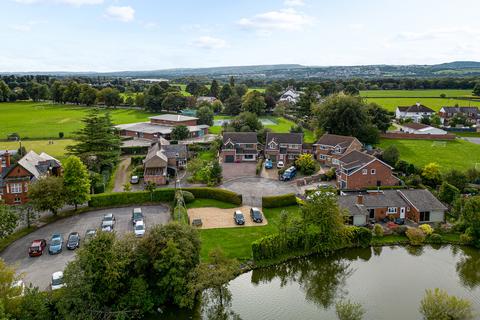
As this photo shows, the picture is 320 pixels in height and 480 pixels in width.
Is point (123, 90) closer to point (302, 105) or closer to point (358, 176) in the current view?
point (302, 105)

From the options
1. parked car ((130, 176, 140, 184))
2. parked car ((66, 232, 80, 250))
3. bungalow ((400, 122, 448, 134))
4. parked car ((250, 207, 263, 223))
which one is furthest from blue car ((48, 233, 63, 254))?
bungalow ((400, 122, 448, 134))

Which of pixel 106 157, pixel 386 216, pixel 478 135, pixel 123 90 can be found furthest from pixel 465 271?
pixel 123 90

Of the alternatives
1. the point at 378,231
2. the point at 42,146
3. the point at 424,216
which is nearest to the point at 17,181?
the point at 42,146

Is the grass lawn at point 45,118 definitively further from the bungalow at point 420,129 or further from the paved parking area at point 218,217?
the bungalow at point 420,129

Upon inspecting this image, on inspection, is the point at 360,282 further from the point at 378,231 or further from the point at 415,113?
the point at 415,113

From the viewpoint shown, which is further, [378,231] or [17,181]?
[17,181]
